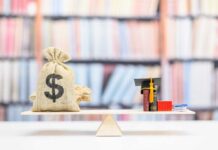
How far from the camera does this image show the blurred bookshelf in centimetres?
299

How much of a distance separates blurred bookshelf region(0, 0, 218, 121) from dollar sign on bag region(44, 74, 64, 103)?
1.22 metres

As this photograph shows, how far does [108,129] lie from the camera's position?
169 cm

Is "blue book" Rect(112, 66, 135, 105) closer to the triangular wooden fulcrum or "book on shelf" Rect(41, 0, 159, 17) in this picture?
"book on shelf" Rect(41, 0, 159, 17)

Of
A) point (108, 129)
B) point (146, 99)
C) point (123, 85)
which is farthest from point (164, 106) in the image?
point (123, 85)

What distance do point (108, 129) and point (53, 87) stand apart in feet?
1.01

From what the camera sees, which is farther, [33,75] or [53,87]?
[33,75]

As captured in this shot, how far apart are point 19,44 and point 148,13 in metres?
0.99

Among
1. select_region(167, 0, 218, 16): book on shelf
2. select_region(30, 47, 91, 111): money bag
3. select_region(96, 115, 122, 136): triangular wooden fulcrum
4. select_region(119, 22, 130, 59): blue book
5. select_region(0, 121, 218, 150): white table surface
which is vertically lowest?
select_region(0, 121, 218, 150): white table surface

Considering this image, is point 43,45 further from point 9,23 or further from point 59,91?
point 59,91

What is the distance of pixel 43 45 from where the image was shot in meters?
2.99

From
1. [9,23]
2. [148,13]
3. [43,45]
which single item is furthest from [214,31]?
[9,23]

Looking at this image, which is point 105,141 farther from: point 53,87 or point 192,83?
point 192,83

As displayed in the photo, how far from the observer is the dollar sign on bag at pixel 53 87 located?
1.76 metres

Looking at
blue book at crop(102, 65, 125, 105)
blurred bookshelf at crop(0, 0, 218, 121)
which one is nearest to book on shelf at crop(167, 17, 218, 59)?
blurred bookshelf at crop(0, 0, 218, 121)
